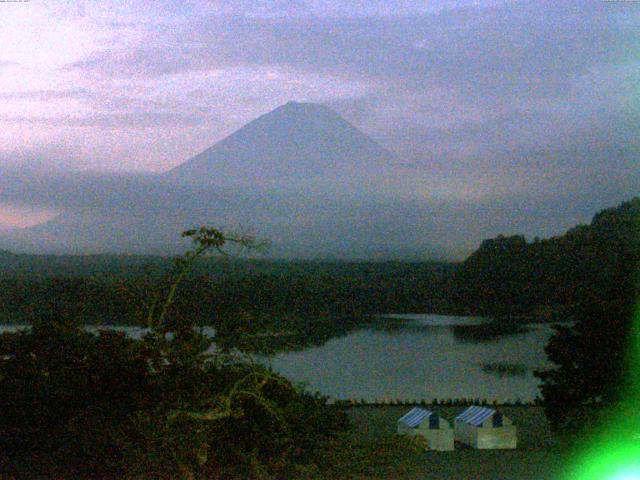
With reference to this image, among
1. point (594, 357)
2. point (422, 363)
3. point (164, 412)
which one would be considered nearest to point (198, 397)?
point (164, 412)

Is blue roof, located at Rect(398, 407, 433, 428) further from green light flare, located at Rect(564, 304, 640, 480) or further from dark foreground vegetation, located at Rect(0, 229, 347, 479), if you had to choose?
dark foreground vegetation, located at Rect(0, 229, 347, 479)

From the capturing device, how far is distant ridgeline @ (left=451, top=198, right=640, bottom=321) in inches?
1293

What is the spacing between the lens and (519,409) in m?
A: 15.7

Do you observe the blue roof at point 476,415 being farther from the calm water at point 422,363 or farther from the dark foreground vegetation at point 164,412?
the dark foreground vegetation at point 164,412

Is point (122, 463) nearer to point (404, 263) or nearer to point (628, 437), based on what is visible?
point (628, 437)

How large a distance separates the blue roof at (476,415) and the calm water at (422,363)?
3.39 metres

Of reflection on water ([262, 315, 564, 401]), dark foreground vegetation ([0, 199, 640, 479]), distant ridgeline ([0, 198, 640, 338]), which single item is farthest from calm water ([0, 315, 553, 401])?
dark foreground vegetation ([0, 199, 640, 479])

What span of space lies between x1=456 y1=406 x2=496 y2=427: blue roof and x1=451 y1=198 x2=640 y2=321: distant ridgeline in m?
19.2

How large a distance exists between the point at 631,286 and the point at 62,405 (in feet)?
23.7

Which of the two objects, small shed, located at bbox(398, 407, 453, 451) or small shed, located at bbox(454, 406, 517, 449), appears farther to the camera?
small shed, located at bbox(454, 406, 517, 449)

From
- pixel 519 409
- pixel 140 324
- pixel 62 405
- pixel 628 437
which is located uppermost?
pixel 140 324

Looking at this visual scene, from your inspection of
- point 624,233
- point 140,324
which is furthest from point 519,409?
point 624,233

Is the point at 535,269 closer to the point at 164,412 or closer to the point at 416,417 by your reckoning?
the point at 416,417

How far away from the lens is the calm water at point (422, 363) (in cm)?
1944
